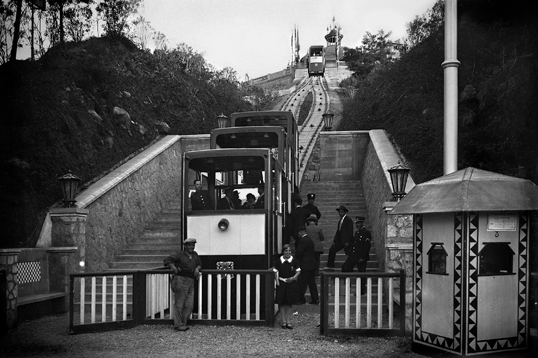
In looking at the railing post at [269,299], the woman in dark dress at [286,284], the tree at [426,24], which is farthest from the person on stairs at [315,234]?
the tree at [426,24]

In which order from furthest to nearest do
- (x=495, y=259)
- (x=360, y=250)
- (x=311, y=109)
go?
1. (x=311, y=109)
2. (x=360, y=250)
3. (x=495, y=259)

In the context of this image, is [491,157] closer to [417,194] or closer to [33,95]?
[417,194]

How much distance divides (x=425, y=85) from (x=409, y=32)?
19.6 feet

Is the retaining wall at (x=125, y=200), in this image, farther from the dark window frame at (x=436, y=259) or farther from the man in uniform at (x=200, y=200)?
the dark window frame at (x=436, y=259)

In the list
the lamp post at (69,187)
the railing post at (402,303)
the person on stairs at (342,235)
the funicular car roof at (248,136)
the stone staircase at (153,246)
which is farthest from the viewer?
the stone staircase at (153,246)

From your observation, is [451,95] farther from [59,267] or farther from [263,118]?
[59,267]

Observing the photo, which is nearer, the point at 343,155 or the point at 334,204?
the point at 334,204

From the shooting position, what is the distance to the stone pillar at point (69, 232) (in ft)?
37.7

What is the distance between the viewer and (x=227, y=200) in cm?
1049

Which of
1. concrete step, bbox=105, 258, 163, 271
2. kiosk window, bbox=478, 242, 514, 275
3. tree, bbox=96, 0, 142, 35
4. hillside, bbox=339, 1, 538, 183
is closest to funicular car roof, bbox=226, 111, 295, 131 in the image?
hillside, bbox=339, 1, 538, 183

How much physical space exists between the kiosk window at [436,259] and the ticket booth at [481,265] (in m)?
0.04

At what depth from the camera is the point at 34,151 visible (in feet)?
48.7

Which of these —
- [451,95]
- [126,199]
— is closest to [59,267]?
[126,199]

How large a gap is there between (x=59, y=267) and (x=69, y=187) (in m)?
1.65
